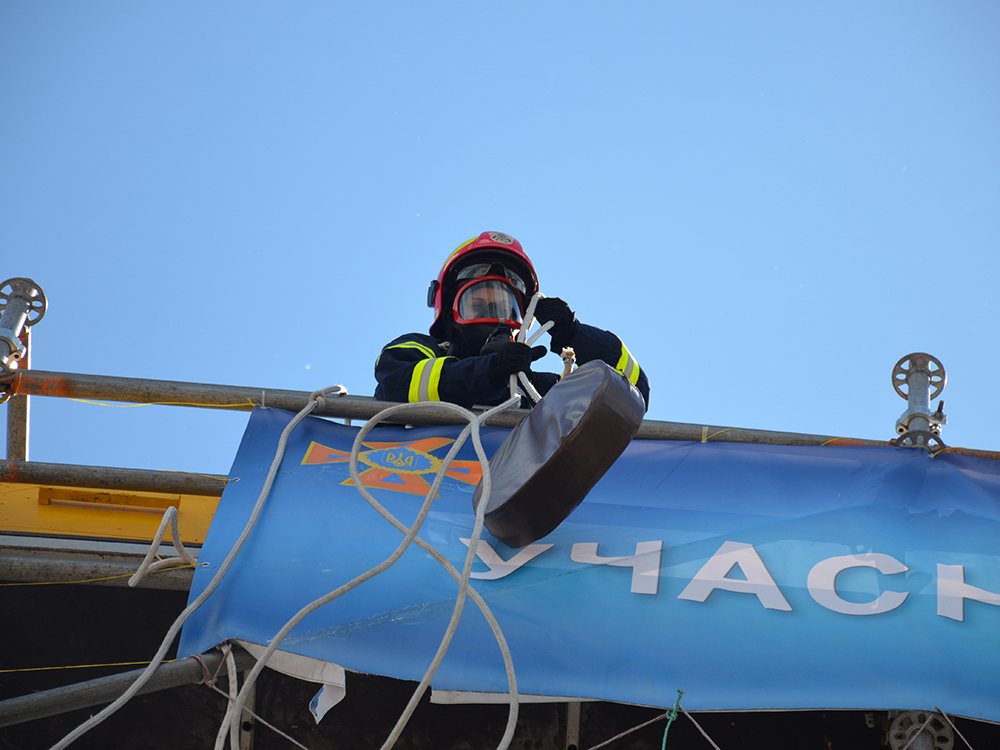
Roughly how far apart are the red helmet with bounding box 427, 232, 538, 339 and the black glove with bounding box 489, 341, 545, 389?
0.95 m

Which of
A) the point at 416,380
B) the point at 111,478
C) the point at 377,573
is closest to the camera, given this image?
the point at 377,573

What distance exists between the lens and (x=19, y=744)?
2.92m

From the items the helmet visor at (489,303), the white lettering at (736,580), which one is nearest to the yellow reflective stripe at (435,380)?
the helmet visor at (489,303)

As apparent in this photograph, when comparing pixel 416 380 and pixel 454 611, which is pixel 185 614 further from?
pixel 416 380

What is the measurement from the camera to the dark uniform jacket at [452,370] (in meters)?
3.77

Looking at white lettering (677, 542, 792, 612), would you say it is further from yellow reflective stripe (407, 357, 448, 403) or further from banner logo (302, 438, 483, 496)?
yellow reflective stripe (407, 357, 448, 403)

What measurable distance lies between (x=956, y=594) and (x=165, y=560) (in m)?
2.31

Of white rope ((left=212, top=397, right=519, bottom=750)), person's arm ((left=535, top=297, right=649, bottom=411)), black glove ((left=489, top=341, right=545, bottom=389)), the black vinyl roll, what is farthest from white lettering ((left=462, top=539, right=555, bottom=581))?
person's arm ((left=535, top=297, right=649, bottom=411))

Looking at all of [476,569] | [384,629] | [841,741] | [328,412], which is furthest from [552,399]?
[841,741]

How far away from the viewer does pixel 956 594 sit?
2588 millimetres

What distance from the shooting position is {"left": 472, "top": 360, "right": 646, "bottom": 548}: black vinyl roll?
85.4 inches

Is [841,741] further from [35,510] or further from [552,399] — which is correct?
[35,510]

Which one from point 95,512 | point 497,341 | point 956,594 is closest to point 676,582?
point 956,594

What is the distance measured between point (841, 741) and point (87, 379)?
3092mm
